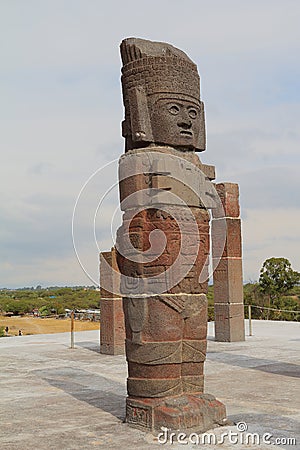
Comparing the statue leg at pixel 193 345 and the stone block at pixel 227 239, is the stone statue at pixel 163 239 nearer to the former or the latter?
the statue leg at pixel 193 345

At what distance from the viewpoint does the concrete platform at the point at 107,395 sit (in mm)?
5625

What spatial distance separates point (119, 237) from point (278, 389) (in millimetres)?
3367

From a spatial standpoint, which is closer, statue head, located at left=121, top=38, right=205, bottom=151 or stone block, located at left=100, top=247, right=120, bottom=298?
statue head, located at left=121, top=38, right=205, bottom=151

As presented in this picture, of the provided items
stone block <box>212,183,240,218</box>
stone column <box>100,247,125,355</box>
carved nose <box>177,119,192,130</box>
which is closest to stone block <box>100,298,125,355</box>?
stone column <box>100,247,125,355</box>

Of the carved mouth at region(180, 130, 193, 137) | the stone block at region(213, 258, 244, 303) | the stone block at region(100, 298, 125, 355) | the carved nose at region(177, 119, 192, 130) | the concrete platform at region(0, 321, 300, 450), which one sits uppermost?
the carved nose at region(177, 119, 192, 130)

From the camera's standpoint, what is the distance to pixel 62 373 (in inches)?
395

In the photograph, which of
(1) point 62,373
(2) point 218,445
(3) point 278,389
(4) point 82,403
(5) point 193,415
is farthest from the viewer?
(1) point 62,373

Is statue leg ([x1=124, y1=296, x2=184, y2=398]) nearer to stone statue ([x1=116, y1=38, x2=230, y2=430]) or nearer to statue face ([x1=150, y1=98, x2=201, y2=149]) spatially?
stone statue ([x1=116, y1=38, x2=230, y2=430])

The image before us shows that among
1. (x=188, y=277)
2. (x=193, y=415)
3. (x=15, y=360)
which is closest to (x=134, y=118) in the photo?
(x=188, y=277)

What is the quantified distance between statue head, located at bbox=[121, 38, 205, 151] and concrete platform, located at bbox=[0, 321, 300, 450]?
3.01 m

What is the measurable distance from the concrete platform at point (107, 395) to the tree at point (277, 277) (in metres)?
10.1

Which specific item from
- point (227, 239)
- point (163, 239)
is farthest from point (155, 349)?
point (227, 239)

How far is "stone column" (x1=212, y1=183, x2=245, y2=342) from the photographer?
46.1 ft

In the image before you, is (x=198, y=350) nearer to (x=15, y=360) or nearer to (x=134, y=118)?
(x=134, y=118)
